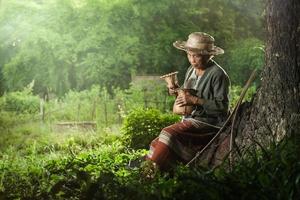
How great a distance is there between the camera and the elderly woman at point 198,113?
5.47 metres

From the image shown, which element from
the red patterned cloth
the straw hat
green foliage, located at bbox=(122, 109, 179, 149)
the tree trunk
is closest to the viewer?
the tree trunk

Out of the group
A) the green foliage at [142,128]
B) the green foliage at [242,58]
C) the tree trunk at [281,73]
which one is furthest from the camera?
the green foliage at [242,58]

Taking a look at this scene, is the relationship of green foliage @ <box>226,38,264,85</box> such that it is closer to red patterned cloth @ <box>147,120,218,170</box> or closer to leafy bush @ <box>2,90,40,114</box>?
leafy bush @ <box>2,90,40,114</box>

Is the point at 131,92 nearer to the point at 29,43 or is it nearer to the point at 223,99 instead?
the point at 29,43

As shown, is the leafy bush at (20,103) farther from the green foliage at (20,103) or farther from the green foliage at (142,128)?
the green foliage at (142,128)

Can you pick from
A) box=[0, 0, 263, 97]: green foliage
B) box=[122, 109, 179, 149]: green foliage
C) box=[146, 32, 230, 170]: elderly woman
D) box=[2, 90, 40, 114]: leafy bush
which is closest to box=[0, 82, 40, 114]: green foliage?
box=[2, 90, 40, 114]: leafy bush

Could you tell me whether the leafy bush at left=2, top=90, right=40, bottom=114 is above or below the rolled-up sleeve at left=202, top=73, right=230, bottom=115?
below

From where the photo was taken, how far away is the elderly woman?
17.9 ft

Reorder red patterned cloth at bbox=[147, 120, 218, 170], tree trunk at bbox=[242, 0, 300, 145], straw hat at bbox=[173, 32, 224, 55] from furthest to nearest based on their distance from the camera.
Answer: straw hat at bbox=[173, 32, 224, 55], red patterned cloth at bbox=[147, 120, 218, 170], tree trunk at bbox=[242, 0, 300, 145]

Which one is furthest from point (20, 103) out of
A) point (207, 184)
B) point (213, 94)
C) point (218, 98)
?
point (207, 184)

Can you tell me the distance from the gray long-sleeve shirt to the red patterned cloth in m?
0.11

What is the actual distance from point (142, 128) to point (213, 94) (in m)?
2.91

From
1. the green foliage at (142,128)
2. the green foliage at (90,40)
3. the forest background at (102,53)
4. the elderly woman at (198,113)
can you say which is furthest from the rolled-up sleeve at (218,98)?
the green foliage at (90,40)

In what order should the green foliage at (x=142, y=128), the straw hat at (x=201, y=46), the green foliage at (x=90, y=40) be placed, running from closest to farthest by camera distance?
the straw hat at (x=201, y=46) < the green foliage at (x=142, y=128) < the green foliage at (x=90, y=40)
